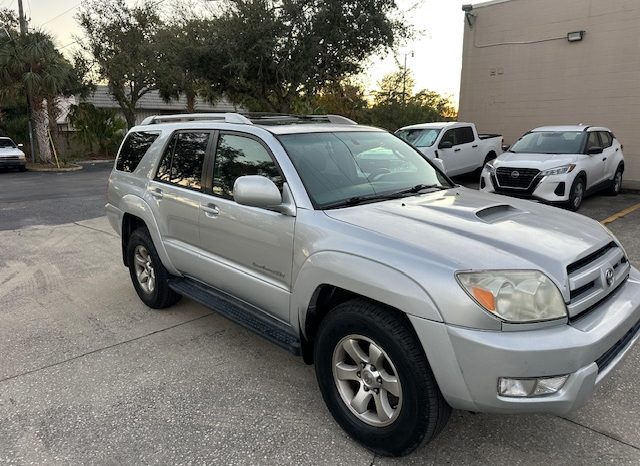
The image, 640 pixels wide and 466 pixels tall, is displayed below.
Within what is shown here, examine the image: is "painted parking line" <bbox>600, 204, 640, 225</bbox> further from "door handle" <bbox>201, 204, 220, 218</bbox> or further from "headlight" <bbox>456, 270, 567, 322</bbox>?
"door handle" <bbox>201, 204, 220, 218</bbox>

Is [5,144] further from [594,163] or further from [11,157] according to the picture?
[594,163]

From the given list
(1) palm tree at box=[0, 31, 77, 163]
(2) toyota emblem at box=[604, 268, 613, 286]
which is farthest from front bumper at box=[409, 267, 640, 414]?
(1) palm tree at box=[0, 31, 77, 163]

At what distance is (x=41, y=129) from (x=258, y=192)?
77.7 feet

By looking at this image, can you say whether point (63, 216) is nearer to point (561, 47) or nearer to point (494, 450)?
point (494, 450)

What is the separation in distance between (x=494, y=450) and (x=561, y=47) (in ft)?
46.3

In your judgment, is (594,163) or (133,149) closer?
(133,149)

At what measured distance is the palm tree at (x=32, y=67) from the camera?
20547 mm

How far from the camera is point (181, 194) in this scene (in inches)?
159

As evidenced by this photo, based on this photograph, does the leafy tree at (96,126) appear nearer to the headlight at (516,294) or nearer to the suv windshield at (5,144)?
the suv windshield at (5,144)

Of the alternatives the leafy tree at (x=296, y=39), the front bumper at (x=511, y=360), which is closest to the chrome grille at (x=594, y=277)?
the front bumper at (x=511, y=360)

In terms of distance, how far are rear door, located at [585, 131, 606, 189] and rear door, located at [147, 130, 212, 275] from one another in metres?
8.30

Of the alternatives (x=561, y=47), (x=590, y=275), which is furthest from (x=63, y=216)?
(x=561, y=47)

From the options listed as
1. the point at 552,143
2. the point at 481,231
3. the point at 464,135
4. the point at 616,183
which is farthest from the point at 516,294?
the point at 464,135

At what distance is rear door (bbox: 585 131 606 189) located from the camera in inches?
383
